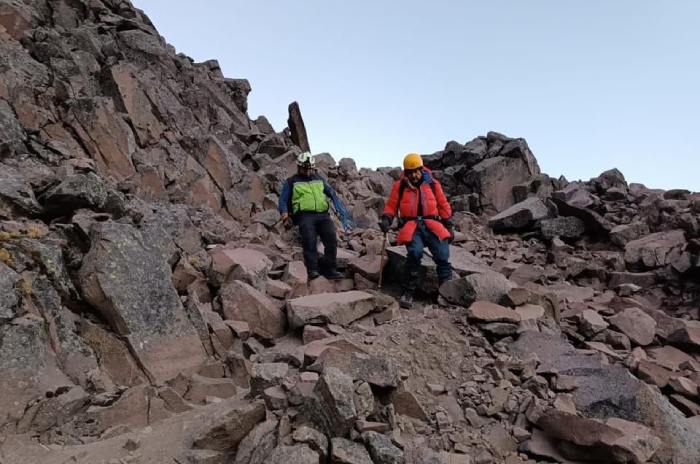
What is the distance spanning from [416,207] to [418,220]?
0.27 m

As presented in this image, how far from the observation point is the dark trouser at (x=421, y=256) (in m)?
9.34

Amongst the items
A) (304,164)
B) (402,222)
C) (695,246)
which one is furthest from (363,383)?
(695,246)

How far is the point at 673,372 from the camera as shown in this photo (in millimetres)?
7375

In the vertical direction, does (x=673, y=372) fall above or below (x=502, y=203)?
below

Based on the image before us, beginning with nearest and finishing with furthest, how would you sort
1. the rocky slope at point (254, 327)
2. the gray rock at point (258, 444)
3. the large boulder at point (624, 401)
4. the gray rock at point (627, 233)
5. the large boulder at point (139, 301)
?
the gray rock at point (258, 444) → the rocky slope at point (254, 327) → the large boulder at point (624, 401) → the large boulder at point (139, 301) → the gray rock at point (627, 233)

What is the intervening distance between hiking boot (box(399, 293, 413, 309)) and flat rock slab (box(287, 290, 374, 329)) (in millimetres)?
852

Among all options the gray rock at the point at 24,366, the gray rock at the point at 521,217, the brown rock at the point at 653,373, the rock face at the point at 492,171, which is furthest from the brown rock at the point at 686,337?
the rock face at the point at 492,171

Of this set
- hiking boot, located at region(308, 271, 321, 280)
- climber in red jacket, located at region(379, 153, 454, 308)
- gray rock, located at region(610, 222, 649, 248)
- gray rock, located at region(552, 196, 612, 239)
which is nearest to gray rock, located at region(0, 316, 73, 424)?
hiking boot, located at region(308, 271, 321, 280)

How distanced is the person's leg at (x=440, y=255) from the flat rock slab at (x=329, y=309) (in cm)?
175

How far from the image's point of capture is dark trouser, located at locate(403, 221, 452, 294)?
9.34 m

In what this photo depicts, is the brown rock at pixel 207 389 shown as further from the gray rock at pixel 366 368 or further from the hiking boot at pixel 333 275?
the hiking boot at pixel 333 275

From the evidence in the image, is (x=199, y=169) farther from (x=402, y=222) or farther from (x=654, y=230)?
(x=654, y=230)

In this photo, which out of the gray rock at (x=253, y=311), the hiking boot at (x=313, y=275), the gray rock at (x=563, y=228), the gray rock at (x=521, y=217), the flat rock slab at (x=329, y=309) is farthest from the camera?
the gray rock at (x=521, y=217)

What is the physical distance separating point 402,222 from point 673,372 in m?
5.29
